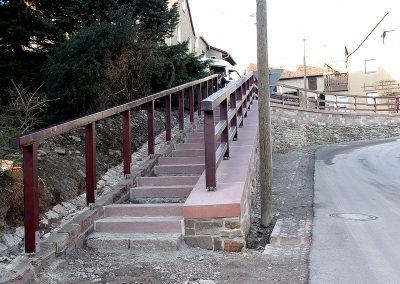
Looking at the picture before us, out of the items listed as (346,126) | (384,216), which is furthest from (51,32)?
(346,126)

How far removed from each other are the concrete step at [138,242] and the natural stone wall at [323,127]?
1441 centimetres

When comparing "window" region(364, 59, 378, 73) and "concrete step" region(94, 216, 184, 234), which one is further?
"window" region(364, 59, 378, 73)

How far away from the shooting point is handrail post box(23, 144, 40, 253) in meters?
4.12

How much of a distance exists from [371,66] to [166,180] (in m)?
36.0

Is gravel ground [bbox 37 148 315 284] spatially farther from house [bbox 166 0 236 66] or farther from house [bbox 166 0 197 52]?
house [bbox 166 0 197 52]

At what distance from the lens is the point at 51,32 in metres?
9.83

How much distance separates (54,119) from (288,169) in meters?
6.88

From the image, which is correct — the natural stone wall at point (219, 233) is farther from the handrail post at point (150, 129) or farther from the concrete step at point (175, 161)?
the handrail post at point (150, 129)

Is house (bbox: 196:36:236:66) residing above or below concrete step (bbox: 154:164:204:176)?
above

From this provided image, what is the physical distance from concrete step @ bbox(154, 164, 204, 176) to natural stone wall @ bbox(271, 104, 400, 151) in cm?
1197

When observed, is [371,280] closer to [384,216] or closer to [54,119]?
[384,216]

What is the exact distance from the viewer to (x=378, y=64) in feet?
124

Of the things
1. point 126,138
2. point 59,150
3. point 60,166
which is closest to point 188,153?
point 126,138

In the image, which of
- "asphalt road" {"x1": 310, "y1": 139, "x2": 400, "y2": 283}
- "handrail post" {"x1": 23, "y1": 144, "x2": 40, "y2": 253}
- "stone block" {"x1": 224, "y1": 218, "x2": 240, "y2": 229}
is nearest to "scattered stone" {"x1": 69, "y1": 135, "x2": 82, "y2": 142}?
"handrail post" {"x1": 23, "y1": 144, "x2": 40, "y2": 253}
